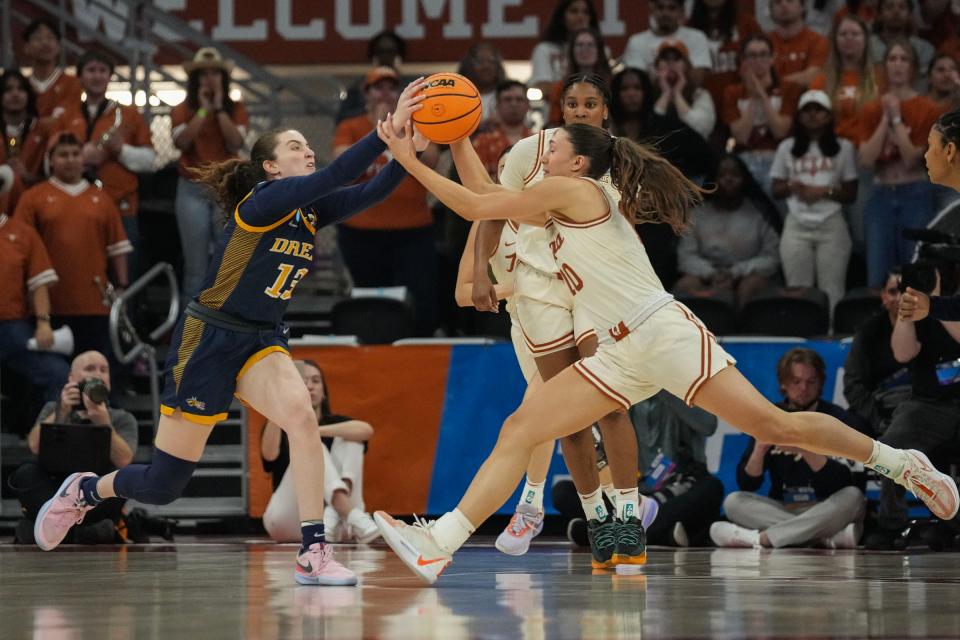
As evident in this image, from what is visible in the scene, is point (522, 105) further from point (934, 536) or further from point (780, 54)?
point (934, 536)

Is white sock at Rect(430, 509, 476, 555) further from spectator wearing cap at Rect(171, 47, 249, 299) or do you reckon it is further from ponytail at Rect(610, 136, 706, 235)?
spectator wearing cap at Rect(171, 47, 249, 299)

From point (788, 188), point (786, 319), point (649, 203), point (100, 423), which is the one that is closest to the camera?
point (649, 203)

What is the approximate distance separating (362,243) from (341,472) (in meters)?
2.43

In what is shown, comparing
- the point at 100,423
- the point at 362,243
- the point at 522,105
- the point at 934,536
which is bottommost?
the point at 934,536

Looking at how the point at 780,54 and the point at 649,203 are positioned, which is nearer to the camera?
the point at 649,203

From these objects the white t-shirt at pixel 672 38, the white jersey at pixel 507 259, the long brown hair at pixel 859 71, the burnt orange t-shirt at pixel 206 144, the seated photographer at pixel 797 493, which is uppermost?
the white t-shirt at pixel 672 38

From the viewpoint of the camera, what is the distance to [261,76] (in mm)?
15648

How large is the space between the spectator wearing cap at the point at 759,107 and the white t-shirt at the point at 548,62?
61.0 inches

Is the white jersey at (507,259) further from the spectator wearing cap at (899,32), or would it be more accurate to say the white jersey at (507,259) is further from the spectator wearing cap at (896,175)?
the spectator wearing cap at (899,32)

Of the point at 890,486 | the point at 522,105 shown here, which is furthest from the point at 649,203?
the point at 522,105

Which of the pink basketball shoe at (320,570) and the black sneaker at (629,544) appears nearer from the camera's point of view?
the pink basketball shoe at (320,570)

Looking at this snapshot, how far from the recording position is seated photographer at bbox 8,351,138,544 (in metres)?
10.8

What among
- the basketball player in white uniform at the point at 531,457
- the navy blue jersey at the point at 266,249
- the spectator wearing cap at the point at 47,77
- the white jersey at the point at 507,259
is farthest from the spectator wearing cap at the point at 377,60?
the navy blue jersey at the point at 266,249

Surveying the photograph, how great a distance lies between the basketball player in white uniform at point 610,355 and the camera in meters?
6.69
